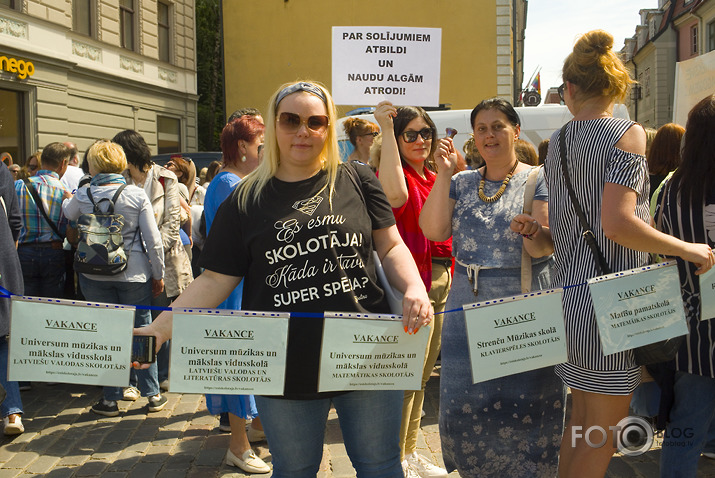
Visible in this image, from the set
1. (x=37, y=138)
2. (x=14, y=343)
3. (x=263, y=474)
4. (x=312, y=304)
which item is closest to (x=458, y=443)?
(x=312, y=304)

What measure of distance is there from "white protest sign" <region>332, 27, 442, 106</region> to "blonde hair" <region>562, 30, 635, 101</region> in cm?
142

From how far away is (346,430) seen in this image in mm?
2494

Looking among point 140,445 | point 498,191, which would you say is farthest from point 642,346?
point 140,445

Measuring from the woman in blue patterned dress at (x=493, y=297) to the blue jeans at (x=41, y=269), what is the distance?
4.10 m

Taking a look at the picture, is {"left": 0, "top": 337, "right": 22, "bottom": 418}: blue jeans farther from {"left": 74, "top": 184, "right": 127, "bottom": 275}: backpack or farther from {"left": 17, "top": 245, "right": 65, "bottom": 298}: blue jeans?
{"left": 17, "top": 245, "right": 65, "bottom": 298}: blue jeans

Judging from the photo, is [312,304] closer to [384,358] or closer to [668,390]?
[384,358]

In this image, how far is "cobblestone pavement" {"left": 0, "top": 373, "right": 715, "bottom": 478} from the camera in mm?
3918

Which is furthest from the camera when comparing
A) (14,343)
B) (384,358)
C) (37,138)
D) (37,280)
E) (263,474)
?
(37,138)

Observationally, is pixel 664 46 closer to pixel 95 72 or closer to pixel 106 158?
pixel 95 72

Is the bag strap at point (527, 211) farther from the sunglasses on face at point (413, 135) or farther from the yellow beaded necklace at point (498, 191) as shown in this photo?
the sunglasses on face at point (413, 135)

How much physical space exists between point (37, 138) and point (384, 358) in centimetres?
1519

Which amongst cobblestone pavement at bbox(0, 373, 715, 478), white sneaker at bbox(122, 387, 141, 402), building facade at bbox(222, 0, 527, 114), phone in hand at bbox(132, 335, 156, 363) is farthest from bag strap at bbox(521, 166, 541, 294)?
building facade at bbox(222, 0, 527, 114)

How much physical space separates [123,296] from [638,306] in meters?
3.81

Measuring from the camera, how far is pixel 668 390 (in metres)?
2.90
